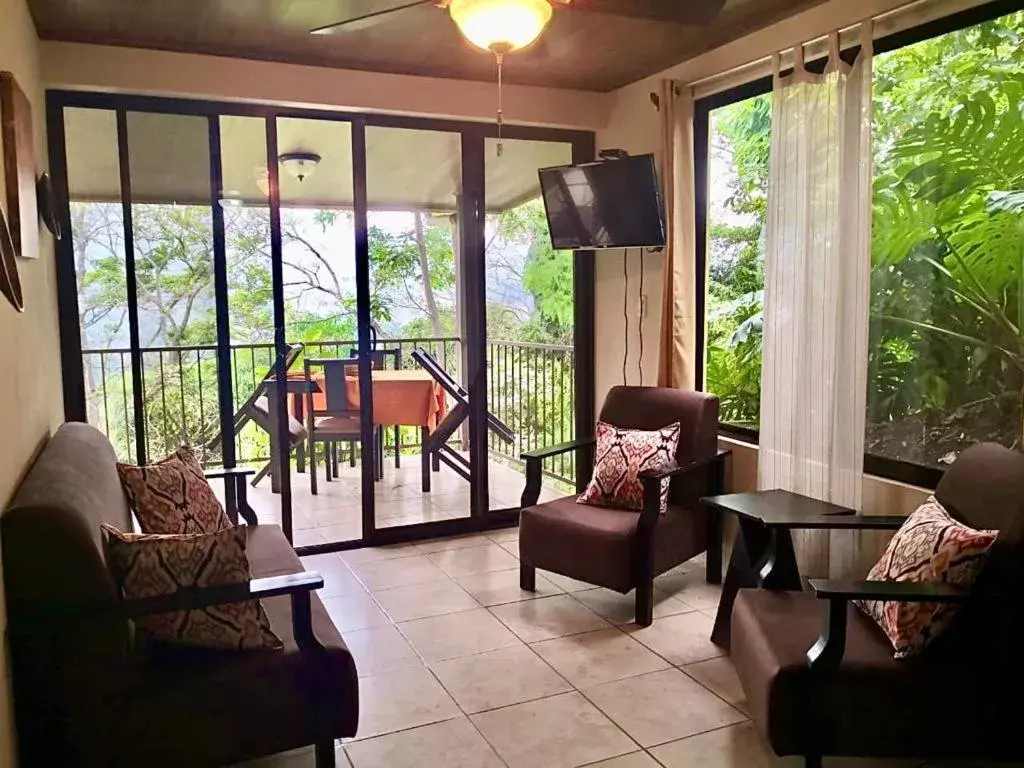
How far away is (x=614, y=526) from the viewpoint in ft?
10.7

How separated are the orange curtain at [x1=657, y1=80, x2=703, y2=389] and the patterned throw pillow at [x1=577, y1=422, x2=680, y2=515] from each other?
41 cm

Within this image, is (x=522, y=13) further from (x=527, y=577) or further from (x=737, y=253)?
(x=527, y=577)

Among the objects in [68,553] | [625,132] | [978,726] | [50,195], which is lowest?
[978,726]

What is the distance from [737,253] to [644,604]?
169cm

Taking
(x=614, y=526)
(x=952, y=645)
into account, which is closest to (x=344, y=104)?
(x=614, y=526)

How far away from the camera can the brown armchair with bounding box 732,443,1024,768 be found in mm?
2018

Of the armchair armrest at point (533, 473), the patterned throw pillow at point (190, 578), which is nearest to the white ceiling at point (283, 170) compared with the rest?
the armchair armrest at point (533, 473)

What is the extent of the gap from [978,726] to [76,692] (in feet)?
7.29

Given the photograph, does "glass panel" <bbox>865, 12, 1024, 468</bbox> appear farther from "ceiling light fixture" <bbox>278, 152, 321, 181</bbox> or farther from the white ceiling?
"ceiling light fixture" <bbox>278, 152, 321, 181</bbox>

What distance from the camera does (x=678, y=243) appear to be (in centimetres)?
383

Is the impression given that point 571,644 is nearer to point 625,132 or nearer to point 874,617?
point 874,617

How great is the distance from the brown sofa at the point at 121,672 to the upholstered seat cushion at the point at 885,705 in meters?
1.12

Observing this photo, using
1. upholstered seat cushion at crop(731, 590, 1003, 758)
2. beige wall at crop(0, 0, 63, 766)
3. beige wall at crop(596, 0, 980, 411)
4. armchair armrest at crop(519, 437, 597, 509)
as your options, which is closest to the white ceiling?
beige wall at crop(0, 0, 63, 766)

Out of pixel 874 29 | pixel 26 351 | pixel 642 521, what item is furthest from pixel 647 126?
pixel 26 351
